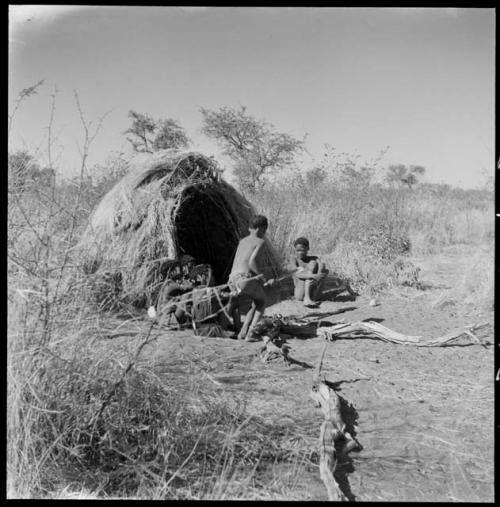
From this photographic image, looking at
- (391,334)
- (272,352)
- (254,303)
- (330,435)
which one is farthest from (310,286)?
(330,435)

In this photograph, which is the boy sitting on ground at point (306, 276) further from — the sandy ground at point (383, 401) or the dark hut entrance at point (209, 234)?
the dark hut entrance at point (209, 234)

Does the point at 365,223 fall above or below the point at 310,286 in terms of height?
above

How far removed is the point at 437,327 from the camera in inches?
205

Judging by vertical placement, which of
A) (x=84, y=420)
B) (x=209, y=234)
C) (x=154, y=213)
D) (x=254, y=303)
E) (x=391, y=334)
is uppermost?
(x=154, y=213)

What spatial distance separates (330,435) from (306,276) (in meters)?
3.29

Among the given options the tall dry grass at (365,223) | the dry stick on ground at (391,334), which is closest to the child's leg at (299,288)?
the tall dry grass at (365,223)

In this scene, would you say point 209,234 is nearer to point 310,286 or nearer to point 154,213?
point 154,213

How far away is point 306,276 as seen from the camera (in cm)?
606

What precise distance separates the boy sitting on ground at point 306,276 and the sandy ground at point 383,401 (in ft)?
3.00

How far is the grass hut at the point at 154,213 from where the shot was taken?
5488 mm

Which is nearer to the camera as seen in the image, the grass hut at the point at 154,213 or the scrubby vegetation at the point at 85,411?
the scrubby vegetation at the point at 85,411

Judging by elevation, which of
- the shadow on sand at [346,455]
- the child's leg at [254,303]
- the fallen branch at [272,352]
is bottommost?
the shadow on sand at [346,455]

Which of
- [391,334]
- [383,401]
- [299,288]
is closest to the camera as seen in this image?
[383,401]

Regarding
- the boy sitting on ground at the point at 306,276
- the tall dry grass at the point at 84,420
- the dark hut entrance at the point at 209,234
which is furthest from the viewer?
the dark hut entrance at the point at 209,234
